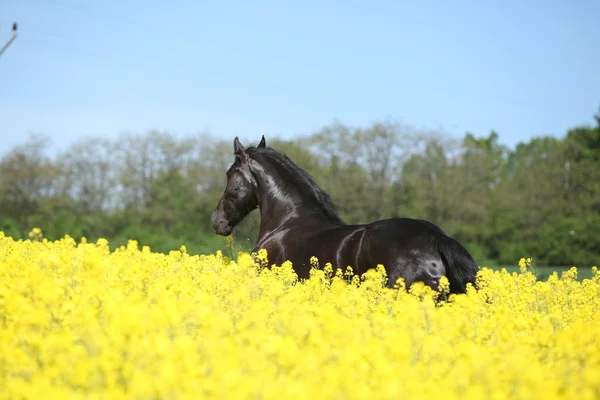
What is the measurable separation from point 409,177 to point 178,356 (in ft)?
138

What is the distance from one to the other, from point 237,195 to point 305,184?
1.08 metres

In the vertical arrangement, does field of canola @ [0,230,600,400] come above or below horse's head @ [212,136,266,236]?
below

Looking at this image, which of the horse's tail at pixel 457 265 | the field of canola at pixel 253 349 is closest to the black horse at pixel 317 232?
the horse's tail at pixel 457 265

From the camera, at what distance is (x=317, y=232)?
830 cm

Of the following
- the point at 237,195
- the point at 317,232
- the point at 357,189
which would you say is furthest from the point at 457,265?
the point at 357,189

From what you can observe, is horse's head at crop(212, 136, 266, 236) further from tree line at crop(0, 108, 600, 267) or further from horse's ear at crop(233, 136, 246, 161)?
tree line at crop(0, 108, 600, 267)

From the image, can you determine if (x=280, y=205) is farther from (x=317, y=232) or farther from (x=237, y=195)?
(x=317, y=232)

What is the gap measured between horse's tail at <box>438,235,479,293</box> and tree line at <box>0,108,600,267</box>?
3271 cm

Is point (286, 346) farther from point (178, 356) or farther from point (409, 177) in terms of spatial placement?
point (409, 177)

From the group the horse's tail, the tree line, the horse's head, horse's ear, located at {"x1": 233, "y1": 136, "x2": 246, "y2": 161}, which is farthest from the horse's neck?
the tree line

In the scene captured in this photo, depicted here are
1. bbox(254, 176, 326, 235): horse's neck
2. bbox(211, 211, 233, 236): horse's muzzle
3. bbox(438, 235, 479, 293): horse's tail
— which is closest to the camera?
bbox(438, 235, 479, 293): horse's tail

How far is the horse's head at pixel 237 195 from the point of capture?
943cm

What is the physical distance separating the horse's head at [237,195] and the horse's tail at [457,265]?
3.44 meters

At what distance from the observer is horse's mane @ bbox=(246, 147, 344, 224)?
9.02m
